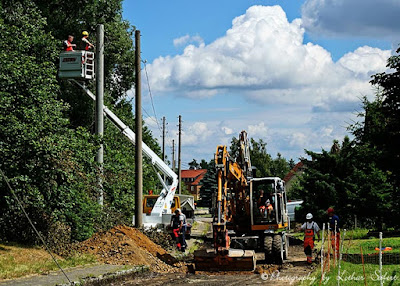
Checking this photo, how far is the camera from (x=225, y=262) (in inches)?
683

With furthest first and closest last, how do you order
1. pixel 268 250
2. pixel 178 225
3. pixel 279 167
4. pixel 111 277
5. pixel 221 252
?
pixel 279 167 → pixel 178 225 → pixel 268 250 → pixel 221 252 → pixel 111 277

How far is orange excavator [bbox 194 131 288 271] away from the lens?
17.4m

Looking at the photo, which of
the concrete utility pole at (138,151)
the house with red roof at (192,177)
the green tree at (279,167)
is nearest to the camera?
the concrete utility pole at (138,151)

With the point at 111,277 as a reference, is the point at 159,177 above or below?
above

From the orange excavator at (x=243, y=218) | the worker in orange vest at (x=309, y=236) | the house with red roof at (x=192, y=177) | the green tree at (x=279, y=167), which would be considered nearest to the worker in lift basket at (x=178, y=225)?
the orange excavator at (x=243, y=218)

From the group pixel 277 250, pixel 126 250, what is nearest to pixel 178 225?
pixel 126 250

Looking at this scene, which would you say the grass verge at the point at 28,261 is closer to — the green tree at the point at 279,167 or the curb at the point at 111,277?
the curb at the point at 111,277

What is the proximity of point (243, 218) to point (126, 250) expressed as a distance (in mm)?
5213

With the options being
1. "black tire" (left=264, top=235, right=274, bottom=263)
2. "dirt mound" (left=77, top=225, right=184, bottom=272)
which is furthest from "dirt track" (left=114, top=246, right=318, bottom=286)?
"dirt mound" (left=77, top=225, right=184, bottom=272)

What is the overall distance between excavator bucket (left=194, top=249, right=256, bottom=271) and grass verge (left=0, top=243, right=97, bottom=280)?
11.2ft

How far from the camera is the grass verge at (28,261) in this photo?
15219mm

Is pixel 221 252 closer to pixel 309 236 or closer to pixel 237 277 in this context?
pixel 237 277

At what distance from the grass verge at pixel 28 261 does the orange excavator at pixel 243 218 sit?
3.66 m

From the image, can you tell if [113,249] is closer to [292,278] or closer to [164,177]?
[292,278]
